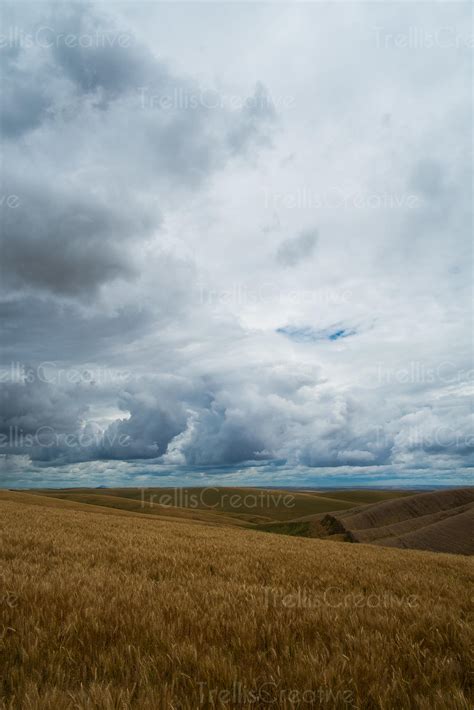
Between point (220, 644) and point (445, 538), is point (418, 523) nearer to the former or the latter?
point (445, 538)

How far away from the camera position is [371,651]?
3.88m

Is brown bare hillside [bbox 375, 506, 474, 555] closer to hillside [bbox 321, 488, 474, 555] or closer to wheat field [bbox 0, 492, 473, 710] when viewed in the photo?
hillside [bbox 321, 488, 474, 555]

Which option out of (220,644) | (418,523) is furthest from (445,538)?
(220,644)

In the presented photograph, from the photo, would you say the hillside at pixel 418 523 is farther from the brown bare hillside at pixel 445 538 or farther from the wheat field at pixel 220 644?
the wheat field at pixel 220 644

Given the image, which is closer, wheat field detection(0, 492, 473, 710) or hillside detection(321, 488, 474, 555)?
wheat field detection(0, 492, 473, 710)

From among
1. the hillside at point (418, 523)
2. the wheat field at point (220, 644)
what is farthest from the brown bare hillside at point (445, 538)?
the wheat field at point (220, 644)

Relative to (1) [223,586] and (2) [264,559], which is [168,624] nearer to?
(1) [223,586]

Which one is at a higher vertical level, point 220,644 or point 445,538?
point 220,644

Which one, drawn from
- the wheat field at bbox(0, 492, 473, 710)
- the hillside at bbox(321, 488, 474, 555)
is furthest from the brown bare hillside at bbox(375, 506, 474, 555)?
the wheat field at bbox(0, 492, 473, 710)

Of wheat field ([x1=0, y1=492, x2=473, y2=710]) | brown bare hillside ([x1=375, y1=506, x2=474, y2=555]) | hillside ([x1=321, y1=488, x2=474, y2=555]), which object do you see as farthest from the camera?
hillside ([x1=321, y1=488, x2=474, y2=555])

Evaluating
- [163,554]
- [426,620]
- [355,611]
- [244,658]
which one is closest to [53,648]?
[244,658]

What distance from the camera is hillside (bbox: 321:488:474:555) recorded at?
7125cm

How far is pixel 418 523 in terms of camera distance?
8706 centimetres

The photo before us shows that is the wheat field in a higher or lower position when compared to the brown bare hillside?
higher
